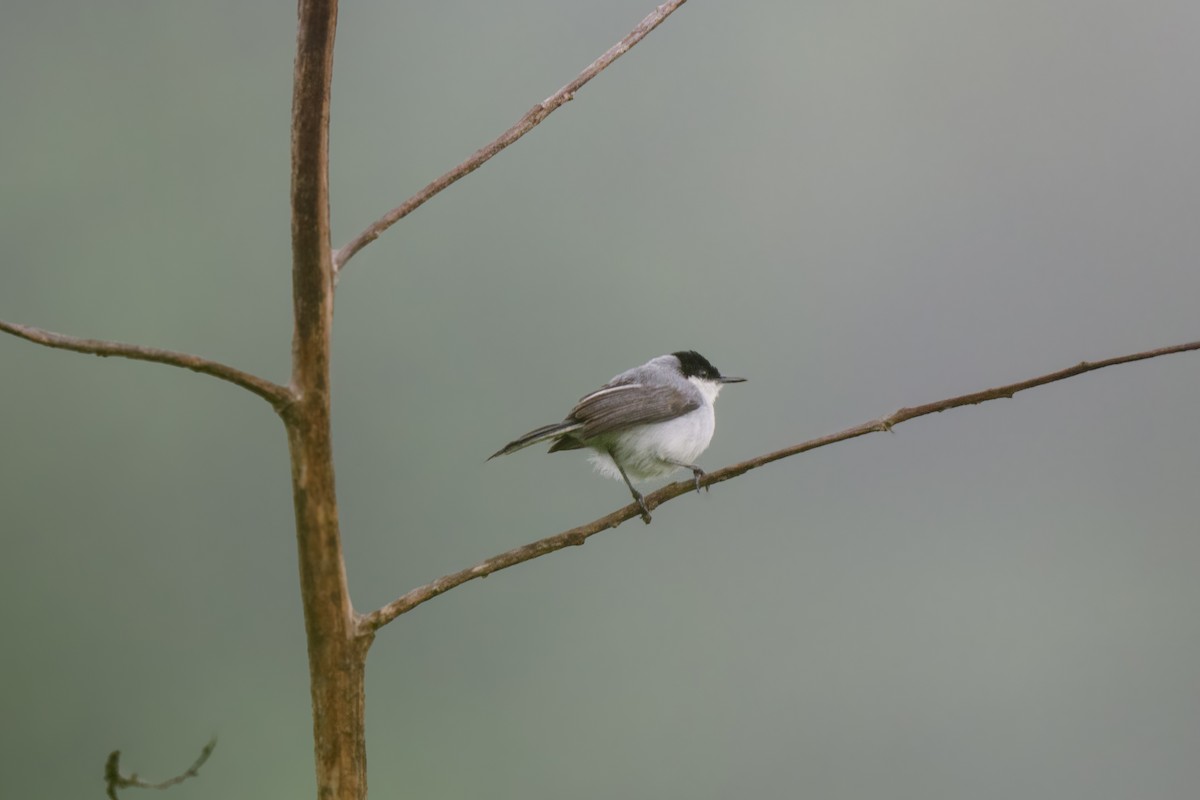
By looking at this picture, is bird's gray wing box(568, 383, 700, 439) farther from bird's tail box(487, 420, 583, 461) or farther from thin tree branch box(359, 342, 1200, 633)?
thin tree branch box(359, 342, 1200, 633)

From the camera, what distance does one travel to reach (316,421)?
94 centimetres

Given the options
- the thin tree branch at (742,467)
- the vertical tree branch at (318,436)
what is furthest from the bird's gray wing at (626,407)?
the vertical tree branch at (318,436)

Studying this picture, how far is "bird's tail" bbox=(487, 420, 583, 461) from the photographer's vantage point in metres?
1.48

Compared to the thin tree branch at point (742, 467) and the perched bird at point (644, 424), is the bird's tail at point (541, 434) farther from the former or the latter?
the thin tree branch at point (742, 467)

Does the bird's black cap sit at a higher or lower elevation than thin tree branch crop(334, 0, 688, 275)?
higher

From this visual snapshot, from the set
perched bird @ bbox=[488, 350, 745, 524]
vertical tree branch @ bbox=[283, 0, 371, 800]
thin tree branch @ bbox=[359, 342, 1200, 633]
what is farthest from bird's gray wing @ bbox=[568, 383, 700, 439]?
vertical tree branch @ bbox=[283, 0, 371, 800]

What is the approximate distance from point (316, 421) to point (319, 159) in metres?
0.23

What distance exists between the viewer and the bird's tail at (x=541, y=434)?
148 cm

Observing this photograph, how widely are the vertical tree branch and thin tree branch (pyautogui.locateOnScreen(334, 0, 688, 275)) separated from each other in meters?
0.05

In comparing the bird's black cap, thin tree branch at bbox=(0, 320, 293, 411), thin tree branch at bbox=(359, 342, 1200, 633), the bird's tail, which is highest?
the bird's black cap

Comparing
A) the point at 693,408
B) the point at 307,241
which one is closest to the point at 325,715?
the point at 307,241

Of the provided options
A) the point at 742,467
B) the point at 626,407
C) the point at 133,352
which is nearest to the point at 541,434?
the point at 626,407

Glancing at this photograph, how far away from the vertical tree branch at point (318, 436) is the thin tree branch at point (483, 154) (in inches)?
2.0

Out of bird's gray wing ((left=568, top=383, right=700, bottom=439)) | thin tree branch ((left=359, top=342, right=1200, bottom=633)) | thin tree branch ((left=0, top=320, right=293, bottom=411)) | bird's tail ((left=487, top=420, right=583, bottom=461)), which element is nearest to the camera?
thin tree branch ((left=0, top=320, right=293, bottom=411))
